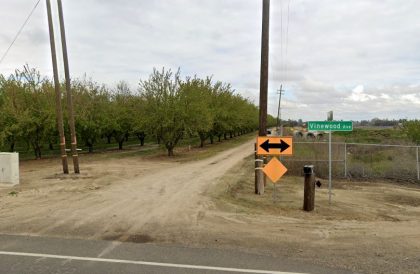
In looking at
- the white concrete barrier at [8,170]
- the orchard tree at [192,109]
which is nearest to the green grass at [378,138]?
the orchard tree at [192,109]

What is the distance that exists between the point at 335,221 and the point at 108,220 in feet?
17.5

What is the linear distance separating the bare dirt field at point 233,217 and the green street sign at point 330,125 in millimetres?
2285

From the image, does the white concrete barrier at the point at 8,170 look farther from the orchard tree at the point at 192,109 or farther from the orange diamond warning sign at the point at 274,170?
the orchard tree at the point at 192,109

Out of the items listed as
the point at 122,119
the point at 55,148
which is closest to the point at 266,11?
the point at 122,119

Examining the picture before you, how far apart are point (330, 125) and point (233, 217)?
414cm

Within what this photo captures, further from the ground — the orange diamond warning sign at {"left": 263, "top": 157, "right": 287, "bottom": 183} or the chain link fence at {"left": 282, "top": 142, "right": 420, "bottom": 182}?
the orange diamond warning sign at {"left": 263, "top": 157, "right": 287, "bottom": 183}

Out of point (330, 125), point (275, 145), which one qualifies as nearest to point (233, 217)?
point (275, 145)

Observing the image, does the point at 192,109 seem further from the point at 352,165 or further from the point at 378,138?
the point at 378,138

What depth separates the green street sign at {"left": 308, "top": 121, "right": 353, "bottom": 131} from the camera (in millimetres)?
11914

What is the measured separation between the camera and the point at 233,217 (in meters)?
10.2

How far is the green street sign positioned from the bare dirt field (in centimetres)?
228

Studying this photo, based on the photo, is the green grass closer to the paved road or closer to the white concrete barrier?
the white concrete barrier

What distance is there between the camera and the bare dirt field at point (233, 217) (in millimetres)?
7562

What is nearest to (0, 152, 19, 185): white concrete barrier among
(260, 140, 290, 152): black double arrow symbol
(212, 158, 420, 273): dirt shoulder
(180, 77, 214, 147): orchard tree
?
(212, 158, 420, 273): dirt shoulder
